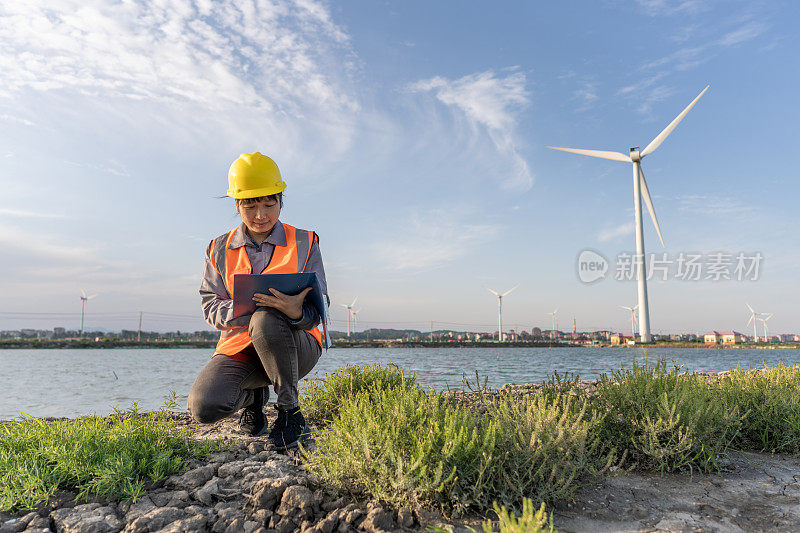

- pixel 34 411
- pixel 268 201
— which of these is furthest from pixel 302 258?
pixel 34 411

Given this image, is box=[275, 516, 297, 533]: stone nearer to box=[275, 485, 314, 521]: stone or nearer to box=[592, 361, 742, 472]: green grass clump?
box=[275, 485, 314, 521]: stone

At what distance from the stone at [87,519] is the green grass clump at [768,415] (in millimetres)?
4643

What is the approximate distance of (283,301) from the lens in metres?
3.89

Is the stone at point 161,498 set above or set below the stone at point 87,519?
above

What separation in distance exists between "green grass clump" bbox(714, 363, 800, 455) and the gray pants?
374cm

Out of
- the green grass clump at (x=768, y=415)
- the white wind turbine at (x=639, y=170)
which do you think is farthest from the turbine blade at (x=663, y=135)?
the green grass clump at (x=768, y=415)

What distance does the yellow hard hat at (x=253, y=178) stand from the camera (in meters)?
4.05

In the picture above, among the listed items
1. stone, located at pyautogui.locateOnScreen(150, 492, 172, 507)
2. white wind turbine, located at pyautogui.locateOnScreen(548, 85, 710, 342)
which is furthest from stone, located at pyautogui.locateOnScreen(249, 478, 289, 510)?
white wind turbine, located at pyautogui.locateOnScreen(548, 85, 710, 342)

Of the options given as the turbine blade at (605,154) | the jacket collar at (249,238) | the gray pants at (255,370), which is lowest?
the gray pants at (255,370)

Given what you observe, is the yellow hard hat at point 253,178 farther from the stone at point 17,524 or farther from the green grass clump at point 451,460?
the stone at point 17,524

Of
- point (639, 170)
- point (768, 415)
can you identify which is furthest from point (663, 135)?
point (768, 415)

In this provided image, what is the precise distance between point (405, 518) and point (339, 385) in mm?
2978

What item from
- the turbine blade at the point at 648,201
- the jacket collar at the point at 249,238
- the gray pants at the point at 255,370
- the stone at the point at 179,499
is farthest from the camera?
the turbine blade at the point at 648,201

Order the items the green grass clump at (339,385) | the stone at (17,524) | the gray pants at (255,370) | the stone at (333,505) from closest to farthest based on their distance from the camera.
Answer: the stone at (17,524), the stone at (333,505), the gray pants at (255,370), the green grass clump at (339,385)
